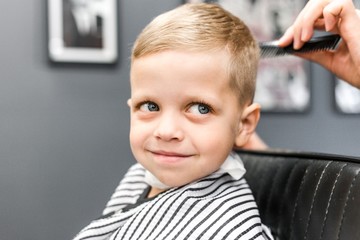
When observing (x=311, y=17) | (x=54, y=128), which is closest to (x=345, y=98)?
(x=54, y=128)

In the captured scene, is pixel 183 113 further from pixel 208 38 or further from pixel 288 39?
pixel 288 39

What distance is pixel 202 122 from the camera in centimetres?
99

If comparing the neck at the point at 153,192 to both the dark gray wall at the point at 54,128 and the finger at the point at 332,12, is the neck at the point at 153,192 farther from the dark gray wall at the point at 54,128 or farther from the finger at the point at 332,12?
the dark gray wall at the point at 54,128

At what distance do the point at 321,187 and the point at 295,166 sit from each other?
15 centimetres

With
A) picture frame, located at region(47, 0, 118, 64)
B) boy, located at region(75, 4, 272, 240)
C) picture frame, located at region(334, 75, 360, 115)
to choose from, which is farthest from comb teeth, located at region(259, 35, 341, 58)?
picture frame, located at region(334, 75, 360, 115)

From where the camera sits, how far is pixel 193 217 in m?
0.94

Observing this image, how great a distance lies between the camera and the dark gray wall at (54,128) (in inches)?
89.1

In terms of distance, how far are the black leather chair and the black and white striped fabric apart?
3.6 inches

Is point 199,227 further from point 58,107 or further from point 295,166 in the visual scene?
point 58,107

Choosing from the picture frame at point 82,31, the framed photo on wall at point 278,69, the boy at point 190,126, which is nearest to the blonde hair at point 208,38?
the boy at point 190,126

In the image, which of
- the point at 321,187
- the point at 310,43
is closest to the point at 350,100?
the point at 310,43

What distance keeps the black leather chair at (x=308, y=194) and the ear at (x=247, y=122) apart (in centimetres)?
14

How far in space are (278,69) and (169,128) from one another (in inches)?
71.3

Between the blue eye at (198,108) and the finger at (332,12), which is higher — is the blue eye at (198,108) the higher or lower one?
the lower one
